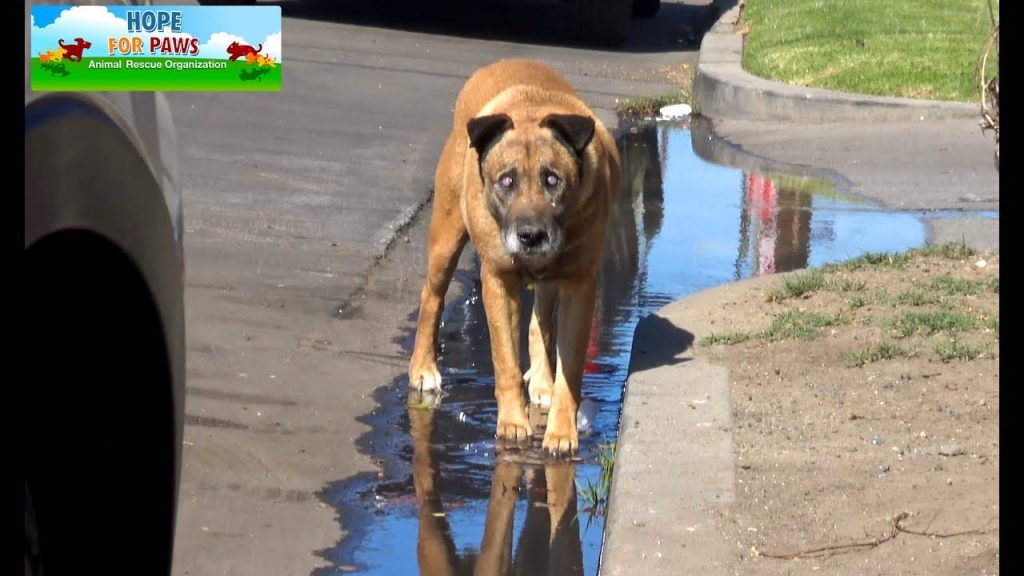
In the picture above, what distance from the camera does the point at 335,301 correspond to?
8.54 metres

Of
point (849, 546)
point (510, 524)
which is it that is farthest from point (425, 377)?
point (849, 546)

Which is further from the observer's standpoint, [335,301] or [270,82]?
[335,301]

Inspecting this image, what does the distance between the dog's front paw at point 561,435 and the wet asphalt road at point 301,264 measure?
734 mm

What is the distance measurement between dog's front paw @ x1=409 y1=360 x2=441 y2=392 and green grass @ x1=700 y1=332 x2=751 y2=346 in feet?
4.14

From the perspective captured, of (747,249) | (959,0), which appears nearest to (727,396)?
(747,249)

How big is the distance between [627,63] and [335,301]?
37.7ft

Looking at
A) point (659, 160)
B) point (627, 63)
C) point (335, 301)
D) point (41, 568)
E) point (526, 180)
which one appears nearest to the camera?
point (41, 568)

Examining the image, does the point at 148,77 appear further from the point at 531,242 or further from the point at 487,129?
the point at 487,129

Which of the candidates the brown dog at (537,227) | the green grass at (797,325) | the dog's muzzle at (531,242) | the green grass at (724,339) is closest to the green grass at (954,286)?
the green grass at (797,325)

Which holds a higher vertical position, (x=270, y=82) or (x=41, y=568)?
(x=270, y=82)

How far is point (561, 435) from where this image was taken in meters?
6.37

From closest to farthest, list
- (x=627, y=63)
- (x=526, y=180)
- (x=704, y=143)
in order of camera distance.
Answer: (x=526, y=180) → (x=704, y=143) → (x=627, y=63)

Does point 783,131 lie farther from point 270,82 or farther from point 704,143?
point 270,82

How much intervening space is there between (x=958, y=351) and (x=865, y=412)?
0.78 meters
